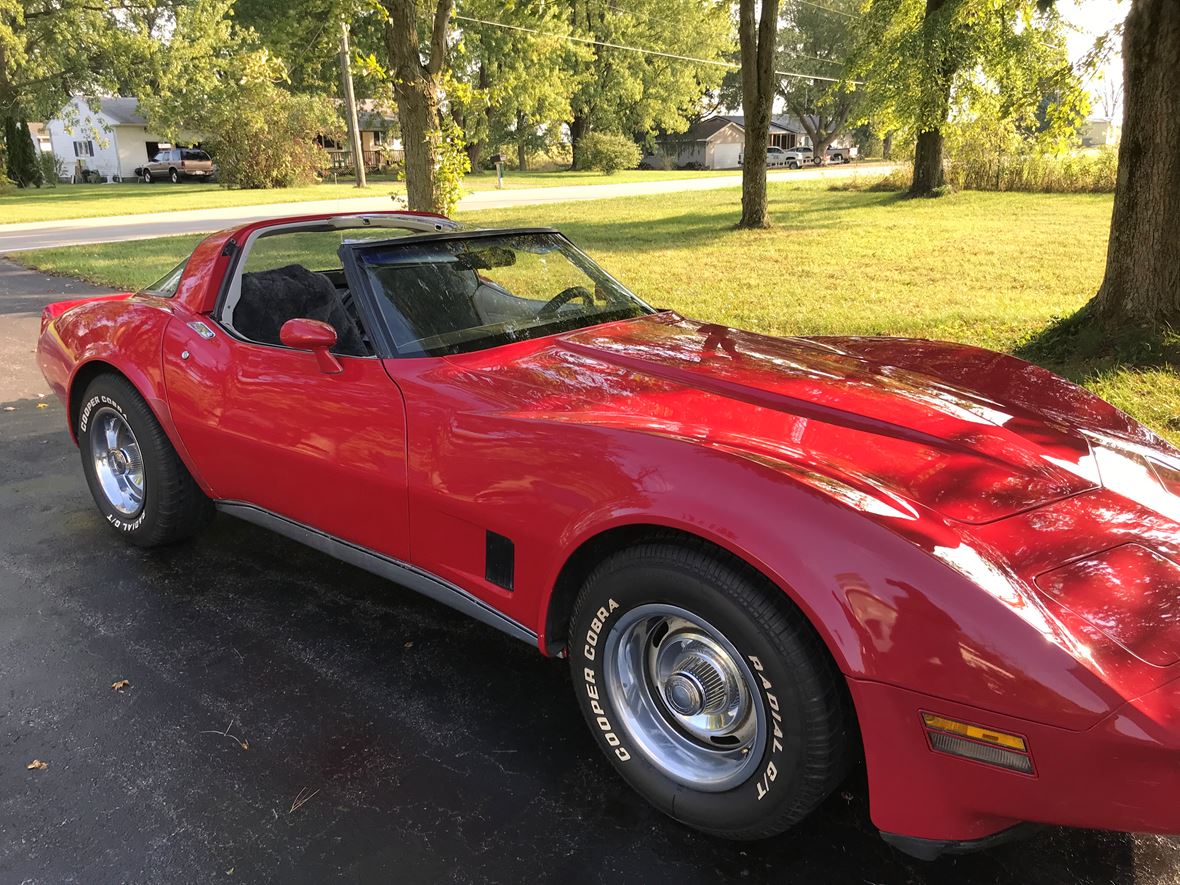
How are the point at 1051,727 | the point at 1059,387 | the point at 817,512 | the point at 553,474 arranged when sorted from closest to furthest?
the point at 1051,727, the point at 817,512, the point at 553,474, the point at 1059,387

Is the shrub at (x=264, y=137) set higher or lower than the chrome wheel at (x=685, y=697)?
higher

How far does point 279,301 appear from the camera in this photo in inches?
144

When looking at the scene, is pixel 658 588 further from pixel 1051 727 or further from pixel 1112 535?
pixel 1112 535

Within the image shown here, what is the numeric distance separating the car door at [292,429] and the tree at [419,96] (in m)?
6.92

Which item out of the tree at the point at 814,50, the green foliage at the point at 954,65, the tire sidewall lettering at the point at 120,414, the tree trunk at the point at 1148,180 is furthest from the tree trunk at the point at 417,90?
the tree at the point at 814,50

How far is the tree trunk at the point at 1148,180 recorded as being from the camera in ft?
18.2

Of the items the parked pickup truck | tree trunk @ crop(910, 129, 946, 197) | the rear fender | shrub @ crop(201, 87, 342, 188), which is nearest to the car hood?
the rear fender

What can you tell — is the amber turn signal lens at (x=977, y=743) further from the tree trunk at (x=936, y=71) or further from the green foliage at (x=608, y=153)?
the green foliage at (x=608, y=153)

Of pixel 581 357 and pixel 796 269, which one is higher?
pixel 581 357

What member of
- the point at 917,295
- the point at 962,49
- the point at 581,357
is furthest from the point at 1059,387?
the point at 962,49

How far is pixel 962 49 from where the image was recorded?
53.8 feet

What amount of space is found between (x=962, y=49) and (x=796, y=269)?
878 cm

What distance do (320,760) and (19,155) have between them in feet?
152

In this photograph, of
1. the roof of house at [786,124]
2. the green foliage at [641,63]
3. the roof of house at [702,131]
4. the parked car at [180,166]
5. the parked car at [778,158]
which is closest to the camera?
the parked car at [180,166]
